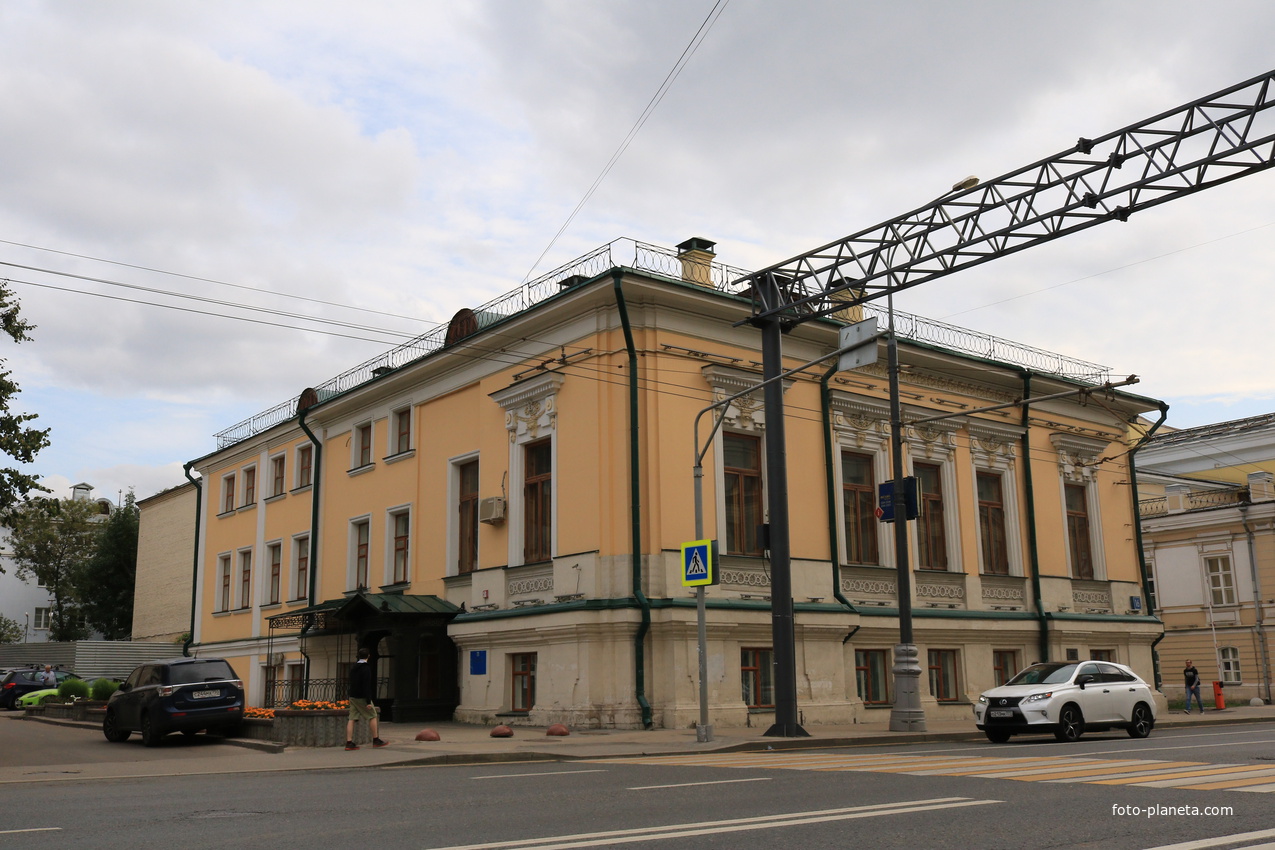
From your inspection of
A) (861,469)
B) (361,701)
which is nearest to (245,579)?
(361,701)

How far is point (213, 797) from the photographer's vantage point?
11031 millimetres

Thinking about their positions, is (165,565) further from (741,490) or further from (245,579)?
(741,490)

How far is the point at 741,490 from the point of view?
24.3m

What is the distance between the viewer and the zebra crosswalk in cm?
1053

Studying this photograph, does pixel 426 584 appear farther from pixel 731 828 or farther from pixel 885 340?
pixel 731 828

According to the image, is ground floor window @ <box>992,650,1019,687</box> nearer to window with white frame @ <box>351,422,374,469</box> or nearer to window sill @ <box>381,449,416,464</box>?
window sill @ <box>381,449,416,464</box>

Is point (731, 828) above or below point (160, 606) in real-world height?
below

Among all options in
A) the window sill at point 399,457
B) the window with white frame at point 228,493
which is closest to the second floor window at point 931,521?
the window sill at point 399,457

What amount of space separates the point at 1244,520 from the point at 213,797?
4349 centimetres

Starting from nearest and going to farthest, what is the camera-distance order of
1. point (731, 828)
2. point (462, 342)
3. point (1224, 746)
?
point (731, 828)
point (1224, 746)
point (462, 342)

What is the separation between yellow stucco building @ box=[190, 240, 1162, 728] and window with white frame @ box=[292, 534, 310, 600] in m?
0.13

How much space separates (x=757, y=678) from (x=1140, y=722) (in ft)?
24.3

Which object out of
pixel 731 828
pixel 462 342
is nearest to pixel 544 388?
pixel 462 342

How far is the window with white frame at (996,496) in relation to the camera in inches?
1167
